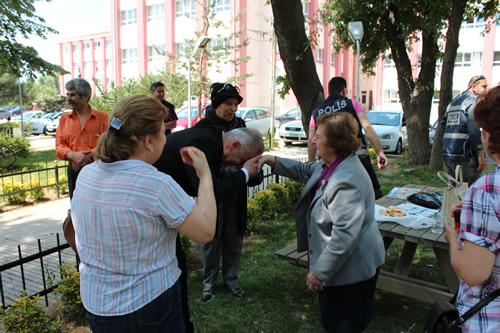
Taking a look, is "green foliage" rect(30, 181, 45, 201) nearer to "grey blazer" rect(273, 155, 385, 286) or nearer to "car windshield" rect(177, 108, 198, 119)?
"grey blazer" rect(273, 155, 385, 286)

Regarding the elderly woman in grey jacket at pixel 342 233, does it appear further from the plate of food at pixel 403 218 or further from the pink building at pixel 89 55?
the pink building at pixel 89 55

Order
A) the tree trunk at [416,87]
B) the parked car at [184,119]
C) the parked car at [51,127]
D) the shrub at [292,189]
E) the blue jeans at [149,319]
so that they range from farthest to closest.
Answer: the parked car at [51,127] → the parked car at [184,119] → the tree trunk at [416,87] → the shrub at [292,189] → the blue jeans at [149,319]

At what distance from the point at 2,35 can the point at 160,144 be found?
12569 mm

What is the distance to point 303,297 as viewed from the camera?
3725 millimetres

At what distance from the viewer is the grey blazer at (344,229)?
2.23 meters

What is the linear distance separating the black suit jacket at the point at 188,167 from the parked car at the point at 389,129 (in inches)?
485

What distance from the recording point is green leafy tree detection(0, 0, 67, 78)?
11352 millimetres

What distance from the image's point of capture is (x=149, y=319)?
63.3 inches

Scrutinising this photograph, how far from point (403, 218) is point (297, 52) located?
266cm

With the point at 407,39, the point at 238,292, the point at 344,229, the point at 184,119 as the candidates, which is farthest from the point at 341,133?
the point at 184,119

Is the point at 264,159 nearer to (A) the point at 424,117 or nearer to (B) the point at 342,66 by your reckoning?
(A) the point at 424,117

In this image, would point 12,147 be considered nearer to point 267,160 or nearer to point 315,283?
point 267,160

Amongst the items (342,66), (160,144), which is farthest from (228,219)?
(342,66)

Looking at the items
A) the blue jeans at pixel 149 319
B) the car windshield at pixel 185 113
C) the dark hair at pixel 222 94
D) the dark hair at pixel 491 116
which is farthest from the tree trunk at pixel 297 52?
the car windshield at pixel 185 113
